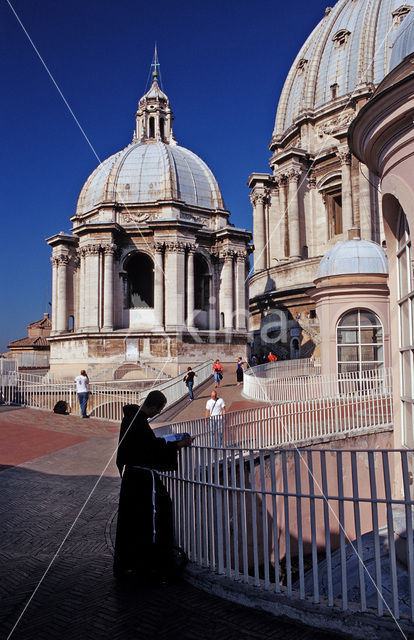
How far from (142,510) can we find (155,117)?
132 feet

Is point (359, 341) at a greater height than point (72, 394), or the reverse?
point (359, 341)

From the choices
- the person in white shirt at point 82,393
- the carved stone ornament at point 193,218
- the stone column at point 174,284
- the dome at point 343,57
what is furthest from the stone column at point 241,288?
the person in white shirt at point 82,393

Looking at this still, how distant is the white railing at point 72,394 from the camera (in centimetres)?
1872

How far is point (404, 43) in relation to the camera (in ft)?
19.4

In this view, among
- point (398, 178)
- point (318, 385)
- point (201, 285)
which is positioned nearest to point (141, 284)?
point (201, 285)

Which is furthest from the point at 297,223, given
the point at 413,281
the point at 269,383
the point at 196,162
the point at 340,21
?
the point at 413,281

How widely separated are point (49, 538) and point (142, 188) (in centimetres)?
3138

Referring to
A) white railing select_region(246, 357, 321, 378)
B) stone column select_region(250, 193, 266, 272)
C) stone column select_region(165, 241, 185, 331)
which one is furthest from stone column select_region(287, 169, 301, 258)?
white railing select_region(246, 357, 321, 378)

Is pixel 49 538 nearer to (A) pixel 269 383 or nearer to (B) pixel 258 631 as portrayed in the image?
(B) pixel 258 631

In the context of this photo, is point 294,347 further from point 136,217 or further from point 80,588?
point 80,588

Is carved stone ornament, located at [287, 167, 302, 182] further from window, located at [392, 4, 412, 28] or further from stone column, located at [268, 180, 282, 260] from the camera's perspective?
window, located at [392, 4, 412, 28]

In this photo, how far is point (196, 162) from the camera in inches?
1517

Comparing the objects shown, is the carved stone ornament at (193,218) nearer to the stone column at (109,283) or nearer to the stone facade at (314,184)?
the stone column at (109,283)

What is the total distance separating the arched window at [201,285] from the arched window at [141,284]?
3.76 meters
